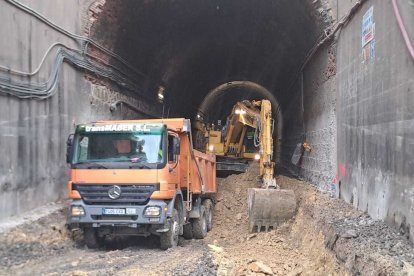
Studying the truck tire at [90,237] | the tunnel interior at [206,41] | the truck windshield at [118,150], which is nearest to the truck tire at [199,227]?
the truck tire at [90,237]

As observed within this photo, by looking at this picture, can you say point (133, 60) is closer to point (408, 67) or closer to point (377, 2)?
point (377, 2)

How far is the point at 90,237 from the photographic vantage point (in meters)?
9.29

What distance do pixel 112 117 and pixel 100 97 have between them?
1.23m

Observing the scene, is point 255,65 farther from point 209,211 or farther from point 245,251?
point 245,251

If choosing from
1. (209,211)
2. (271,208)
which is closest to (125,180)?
(271,208)

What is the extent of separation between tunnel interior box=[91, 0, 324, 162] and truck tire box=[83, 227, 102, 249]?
6389 millimetres

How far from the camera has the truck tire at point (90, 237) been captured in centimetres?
927

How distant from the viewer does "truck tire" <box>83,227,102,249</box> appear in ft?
30.4

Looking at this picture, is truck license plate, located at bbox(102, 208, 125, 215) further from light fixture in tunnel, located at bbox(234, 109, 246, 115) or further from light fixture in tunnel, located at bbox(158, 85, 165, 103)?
light fixture in tunnel, located at bbox(158, 85, 165, 103)

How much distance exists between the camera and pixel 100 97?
46.8 feet

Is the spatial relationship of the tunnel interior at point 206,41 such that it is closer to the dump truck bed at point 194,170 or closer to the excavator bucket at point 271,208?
the dump truck bed at point 194,170

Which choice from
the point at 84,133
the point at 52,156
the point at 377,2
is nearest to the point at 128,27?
the point at 52,156

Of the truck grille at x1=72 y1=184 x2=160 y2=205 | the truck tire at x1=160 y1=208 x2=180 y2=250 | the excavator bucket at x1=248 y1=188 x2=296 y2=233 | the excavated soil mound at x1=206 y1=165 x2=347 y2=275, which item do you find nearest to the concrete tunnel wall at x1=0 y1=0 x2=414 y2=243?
the excavated soil mound at x1=206 y1=165 x2=347 y2=275

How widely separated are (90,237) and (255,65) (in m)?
16.4
